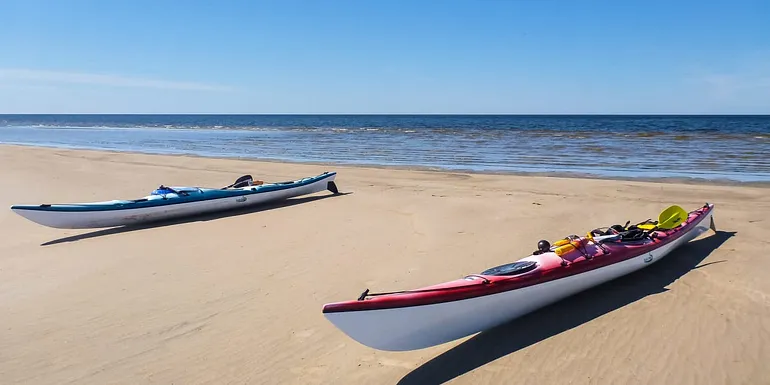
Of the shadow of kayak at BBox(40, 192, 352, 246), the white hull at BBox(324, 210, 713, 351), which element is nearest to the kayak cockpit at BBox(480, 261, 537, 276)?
the white hull at BBox(324, 210, 713, 351)

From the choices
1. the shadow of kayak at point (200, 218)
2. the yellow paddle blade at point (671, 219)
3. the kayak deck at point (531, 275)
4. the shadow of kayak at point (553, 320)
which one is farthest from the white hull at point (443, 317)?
the shadow of kayak at point (200, 218)

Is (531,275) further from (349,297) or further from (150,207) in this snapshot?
(150,207)

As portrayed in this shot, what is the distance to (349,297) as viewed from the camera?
6.10m

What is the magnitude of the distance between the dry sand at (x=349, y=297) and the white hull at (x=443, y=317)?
0.75ft

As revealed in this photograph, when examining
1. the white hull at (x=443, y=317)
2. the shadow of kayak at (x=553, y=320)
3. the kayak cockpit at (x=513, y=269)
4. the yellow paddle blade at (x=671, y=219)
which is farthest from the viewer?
the yellow paddle blade at (x=671, y=219)

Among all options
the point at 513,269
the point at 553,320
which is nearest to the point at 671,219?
the point at 553,320

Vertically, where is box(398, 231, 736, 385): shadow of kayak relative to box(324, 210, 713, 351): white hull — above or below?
below

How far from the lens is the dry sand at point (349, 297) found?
4.50 meters

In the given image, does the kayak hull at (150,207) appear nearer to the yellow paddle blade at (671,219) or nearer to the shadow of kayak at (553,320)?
the shadow of kayak at (553,320)

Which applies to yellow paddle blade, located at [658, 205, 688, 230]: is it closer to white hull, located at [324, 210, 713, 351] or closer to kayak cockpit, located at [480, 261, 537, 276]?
white hull, located at [324, 210, 713, 351]

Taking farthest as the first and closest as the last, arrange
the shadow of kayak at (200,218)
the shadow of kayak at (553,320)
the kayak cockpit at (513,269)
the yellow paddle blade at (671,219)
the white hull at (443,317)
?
the shadow of kayak at (200,218) → the yellow paddle blade at (671,219) → the kayak cockpit at (513,269) → the shadow of kayak at (553,320) → the white hull at (443,317)

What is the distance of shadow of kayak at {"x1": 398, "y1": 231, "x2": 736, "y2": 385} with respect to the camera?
14.7 feet

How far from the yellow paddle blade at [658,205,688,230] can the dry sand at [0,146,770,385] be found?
434 mm

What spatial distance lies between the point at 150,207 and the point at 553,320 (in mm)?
8030
